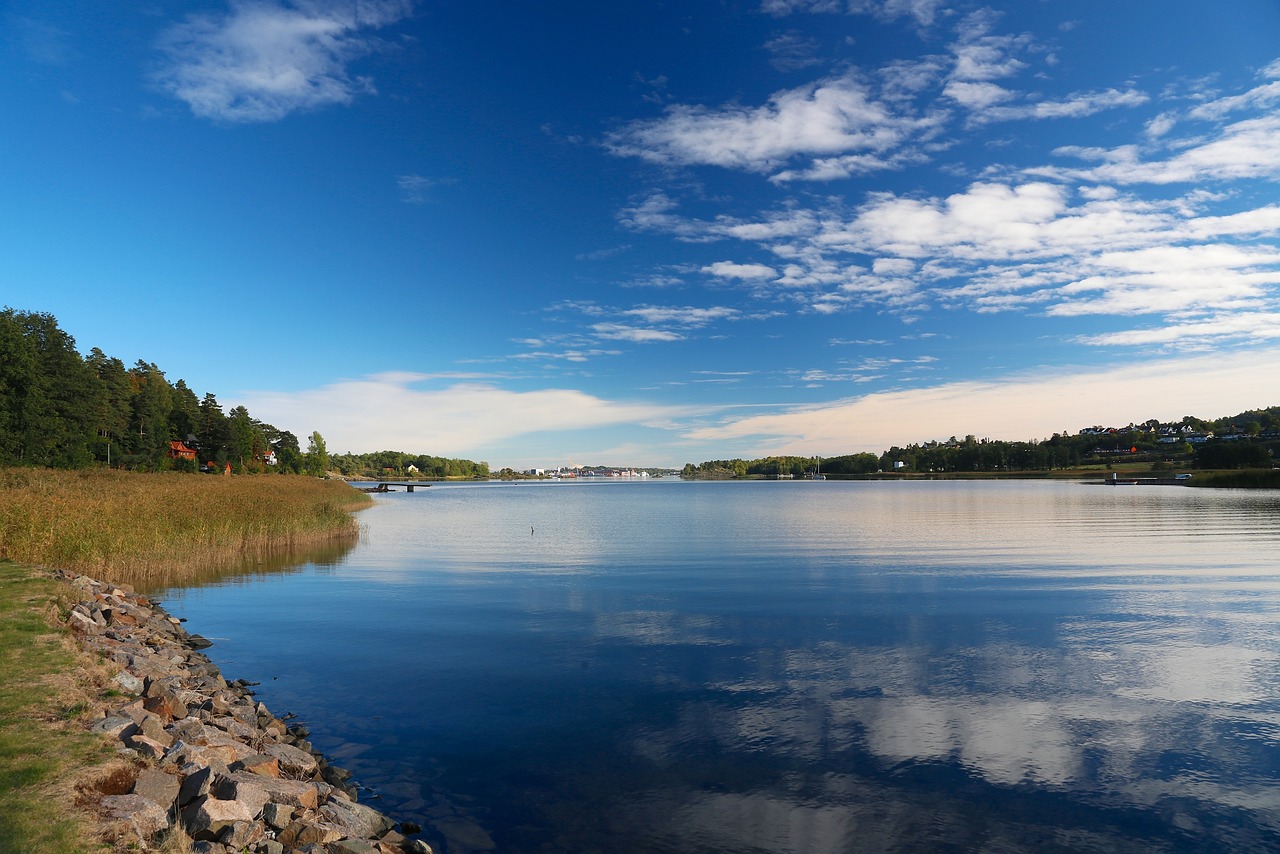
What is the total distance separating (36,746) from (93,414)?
10620cm

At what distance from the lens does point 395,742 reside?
13.1m

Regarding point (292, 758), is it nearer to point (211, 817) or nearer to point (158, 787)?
point (158, 787)

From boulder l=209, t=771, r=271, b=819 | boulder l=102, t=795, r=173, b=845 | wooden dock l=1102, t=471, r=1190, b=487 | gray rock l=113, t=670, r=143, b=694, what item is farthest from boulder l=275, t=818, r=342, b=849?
wooden dock l=1102, t=471, r=1190, b=487

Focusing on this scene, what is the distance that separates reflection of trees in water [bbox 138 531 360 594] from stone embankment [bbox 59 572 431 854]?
18236 mm

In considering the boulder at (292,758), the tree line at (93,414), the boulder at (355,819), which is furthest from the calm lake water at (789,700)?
the tree line at (93,414)

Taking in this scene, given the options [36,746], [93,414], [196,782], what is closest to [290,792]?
[196,782]

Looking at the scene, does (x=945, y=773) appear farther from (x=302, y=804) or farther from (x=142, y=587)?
(x=142, y=587)

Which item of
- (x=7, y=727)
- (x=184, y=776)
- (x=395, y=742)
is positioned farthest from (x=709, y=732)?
(x=7, y=727)

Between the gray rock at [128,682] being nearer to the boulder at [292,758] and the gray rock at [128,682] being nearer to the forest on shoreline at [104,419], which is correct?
the boulder at [292,758]

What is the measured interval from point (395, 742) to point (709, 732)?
5.90m

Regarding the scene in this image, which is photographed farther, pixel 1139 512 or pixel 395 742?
pixel 1139 512

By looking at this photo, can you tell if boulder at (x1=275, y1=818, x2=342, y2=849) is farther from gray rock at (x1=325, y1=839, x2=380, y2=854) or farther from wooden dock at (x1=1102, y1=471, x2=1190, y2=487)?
wooden dock at (x1=1102, y1=471, x2=1190, y2=487)

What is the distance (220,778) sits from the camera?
866 centimetres

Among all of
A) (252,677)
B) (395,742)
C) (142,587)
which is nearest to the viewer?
(395,742)
